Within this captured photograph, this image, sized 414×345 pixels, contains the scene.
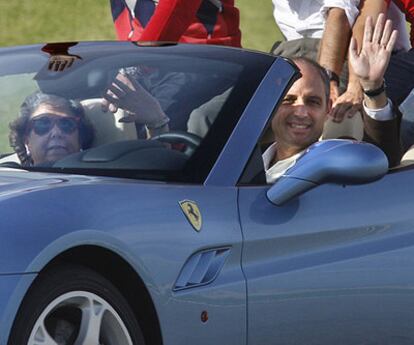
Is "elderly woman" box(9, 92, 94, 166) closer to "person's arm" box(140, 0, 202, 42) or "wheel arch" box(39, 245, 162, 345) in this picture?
"wheel arch" box(39, 245, 162, 345)

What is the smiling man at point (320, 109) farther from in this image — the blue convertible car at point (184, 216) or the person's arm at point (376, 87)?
the blue convertible car at point (184, 216)

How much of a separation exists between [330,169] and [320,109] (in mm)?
965

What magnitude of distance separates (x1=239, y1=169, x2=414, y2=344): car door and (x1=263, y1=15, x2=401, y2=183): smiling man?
1.17 feet

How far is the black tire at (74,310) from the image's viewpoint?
4.18 metres

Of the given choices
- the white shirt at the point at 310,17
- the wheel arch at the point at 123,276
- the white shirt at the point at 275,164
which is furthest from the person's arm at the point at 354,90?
the wheel arch at the point at 123,276

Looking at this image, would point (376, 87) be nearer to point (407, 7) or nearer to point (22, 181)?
point (407, 7)

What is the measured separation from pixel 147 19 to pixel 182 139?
2695mm

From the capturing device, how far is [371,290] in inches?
210

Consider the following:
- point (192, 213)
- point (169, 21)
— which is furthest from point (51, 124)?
point (169, 21)

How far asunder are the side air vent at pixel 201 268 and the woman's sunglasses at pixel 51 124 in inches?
30.2

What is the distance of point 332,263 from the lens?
17.1ft

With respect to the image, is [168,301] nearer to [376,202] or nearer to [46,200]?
[46,200]

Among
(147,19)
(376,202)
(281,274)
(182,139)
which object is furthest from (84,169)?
(147,19)

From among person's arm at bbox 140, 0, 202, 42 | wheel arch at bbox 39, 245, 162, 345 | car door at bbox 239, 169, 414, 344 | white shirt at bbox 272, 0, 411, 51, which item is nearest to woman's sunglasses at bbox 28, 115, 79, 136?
car door at bbox 239, 169, 414, 344
